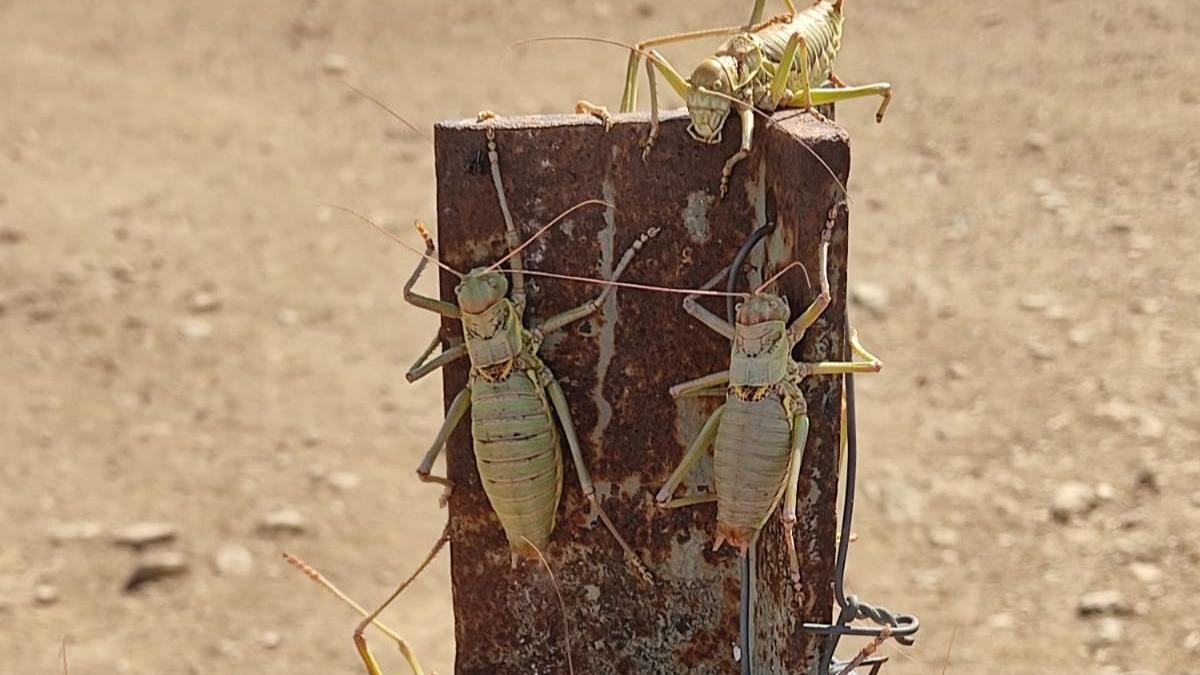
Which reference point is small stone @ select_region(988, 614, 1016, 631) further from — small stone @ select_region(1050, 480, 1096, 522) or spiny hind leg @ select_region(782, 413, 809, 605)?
spiny hind leg @ select_region(782, 413, 809, 605)

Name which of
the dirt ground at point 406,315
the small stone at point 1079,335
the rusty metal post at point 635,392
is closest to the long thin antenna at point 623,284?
the rusty metal post at point 635,392

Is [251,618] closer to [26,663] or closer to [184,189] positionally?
[26,663]

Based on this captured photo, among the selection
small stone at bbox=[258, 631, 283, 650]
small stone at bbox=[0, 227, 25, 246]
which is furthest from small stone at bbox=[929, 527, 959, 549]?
small stone at bbox=[0, 227, 25, 246]

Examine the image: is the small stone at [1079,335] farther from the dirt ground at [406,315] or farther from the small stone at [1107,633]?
the small stone at [1107,633]

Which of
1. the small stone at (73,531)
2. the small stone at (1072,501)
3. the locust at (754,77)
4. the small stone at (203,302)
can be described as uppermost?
the locust at (754,77)

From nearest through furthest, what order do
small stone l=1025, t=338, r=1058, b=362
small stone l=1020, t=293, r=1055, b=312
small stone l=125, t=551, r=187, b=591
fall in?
small stone l=125, t=551, r=187, b=591
small stone l=1025, t=338, r=1058, b=362
small stone l=1020, t=293, r=1055, b=312

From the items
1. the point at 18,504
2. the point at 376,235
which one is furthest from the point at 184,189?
the point at 18,504
